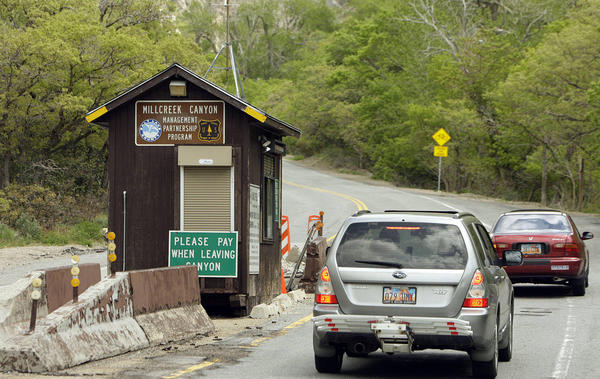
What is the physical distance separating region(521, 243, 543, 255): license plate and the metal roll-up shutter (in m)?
5.89

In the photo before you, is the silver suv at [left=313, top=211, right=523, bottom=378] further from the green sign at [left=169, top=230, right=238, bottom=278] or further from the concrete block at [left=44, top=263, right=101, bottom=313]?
the green sign at [left=169, top=230, right=238, bottom=278]

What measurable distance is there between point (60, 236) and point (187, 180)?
47.7 ft

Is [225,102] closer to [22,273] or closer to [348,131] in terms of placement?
[22,273]

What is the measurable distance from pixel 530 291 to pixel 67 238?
15.9 metres

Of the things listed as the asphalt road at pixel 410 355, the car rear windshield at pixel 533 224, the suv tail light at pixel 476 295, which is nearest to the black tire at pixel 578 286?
the asphalt road at pixel 410 355

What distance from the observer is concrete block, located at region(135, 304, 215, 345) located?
Answer: 11023 millimetres

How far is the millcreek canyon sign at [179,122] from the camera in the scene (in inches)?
633

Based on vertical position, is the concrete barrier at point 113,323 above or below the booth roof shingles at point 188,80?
below

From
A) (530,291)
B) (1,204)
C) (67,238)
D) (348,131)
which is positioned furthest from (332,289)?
(348,131)

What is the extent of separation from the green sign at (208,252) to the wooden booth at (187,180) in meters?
0.02

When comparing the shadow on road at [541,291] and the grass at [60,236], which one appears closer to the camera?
the shadow on road at [541,291]

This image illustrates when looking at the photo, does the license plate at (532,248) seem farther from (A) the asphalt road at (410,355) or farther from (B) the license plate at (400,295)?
(B) the license plate at (400,295)

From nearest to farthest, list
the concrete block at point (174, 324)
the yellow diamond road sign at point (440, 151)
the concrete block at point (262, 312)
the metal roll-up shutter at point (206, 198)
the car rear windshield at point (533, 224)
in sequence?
1. the concrete block at point (174, 324)
2. the concrete block at point (262, 312)
3. the metal roll-up shutter at point (206, 198)
4. the car rear windshield at point (533, 224)
5. the yellow diamond road sign at point (440, 151)

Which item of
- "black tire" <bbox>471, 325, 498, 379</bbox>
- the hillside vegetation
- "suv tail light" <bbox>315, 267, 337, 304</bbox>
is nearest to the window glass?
"black tire" <bbox>471, 325, 498, 379</bbox>
